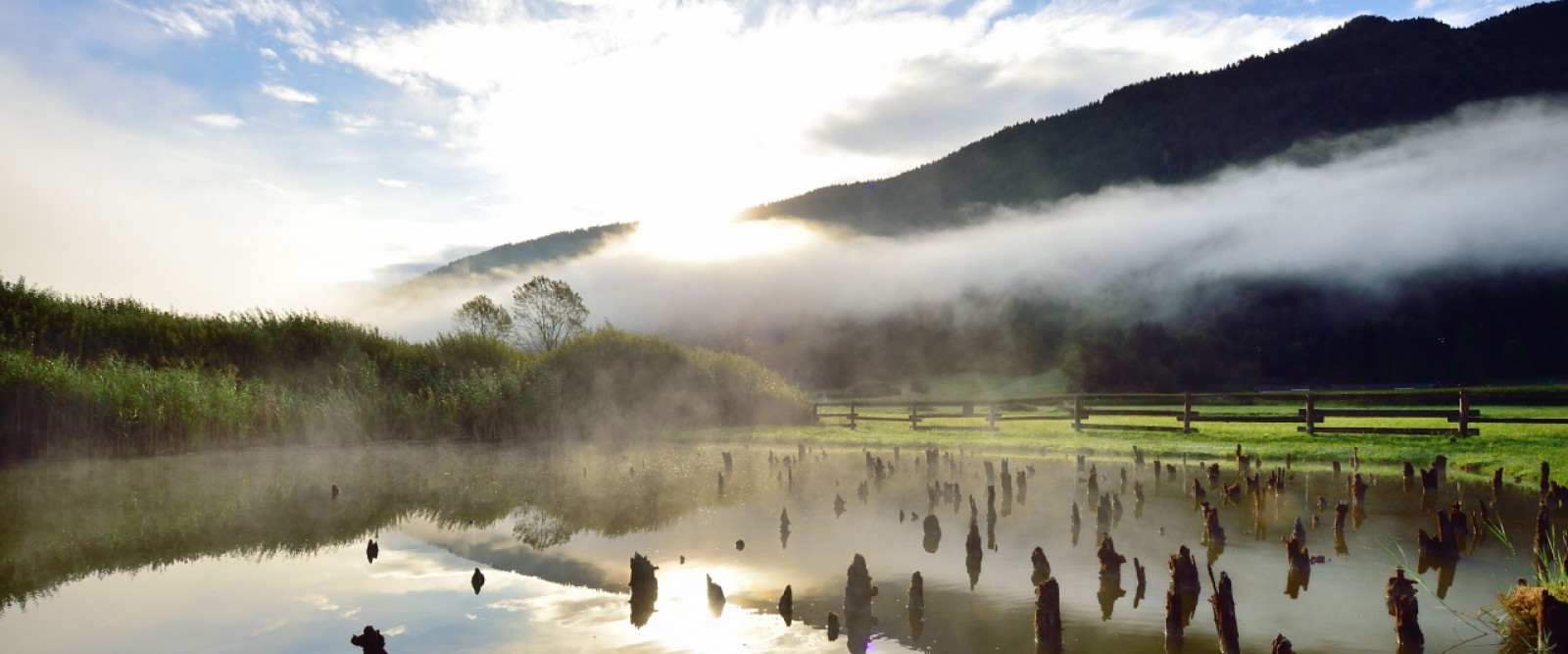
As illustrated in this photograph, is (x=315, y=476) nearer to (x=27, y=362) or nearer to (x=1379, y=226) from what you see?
(x=27, y=362)

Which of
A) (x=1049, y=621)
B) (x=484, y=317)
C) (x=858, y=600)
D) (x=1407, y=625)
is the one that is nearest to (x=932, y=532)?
(x=858, y=600)

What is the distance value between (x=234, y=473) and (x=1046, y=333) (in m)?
139

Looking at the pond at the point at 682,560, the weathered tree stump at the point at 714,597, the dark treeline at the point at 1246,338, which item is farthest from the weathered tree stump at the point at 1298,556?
the dark treeline at the point at 1246,338

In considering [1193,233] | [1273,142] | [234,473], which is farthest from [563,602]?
[1273,142]

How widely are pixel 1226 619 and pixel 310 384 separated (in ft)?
129

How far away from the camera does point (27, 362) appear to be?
2692cm

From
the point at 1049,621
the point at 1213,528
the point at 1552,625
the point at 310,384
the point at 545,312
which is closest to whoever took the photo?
the point at 1552,625

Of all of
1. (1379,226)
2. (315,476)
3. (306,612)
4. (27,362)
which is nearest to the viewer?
(306,612)

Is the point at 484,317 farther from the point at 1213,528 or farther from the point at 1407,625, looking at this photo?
the point at 1407,625

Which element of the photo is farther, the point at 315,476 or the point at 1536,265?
the point at 1536,265

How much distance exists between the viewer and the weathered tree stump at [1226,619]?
7.97 m

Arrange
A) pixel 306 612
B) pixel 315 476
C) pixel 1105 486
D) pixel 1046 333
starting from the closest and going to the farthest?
pixel 306 612
pixel 1105 486
pixel 315 476
pixel 1046 333

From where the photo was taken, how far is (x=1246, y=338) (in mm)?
122938

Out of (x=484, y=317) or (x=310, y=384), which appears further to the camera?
(x=484, y=317)
